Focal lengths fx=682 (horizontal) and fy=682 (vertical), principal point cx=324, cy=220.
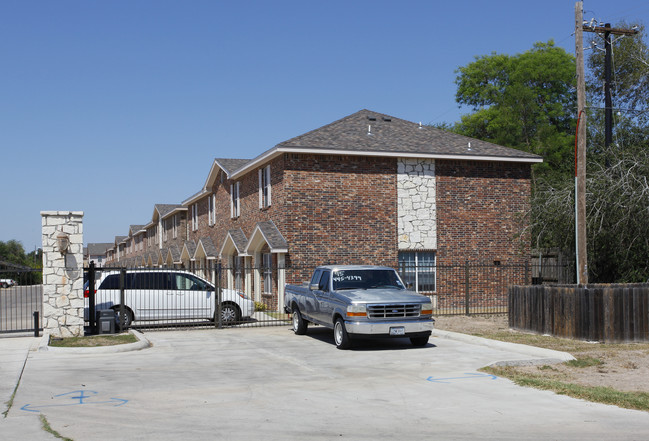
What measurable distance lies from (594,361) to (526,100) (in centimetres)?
3629

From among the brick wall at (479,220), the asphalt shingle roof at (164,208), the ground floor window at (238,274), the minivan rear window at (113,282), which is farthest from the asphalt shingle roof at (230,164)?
the asphalt shingle roof at (164,208)

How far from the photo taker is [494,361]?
12.9 m

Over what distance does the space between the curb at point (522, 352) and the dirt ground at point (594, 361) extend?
0.25m

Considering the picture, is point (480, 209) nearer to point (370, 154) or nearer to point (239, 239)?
point (370, 154)

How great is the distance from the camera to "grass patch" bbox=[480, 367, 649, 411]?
29.8 ft

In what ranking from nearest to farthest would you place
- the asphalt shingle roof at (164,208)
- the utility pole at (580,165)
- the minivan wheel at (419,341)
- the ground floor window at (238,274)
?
1. the minivan wheel at (419,341)
2. the utility pole at (580,165)
3. the ground floor window at (238,274)
4. the asphalt shingle roof at (164,208)

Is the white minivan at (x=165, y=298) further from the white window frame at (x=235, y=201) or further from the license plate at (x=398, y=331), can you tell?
the white window frame at (x=235, y=201)

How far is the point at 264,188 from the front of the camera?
27.1 m

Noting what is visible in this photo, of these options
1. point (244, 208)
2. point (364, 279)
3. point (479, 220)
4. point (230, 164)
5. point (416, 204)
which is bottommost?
point (364, 279)

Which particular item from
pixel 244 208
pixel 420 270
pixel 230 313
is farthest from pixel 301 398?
pixel 244 208

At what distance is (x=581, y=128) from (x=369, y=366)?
9.03m

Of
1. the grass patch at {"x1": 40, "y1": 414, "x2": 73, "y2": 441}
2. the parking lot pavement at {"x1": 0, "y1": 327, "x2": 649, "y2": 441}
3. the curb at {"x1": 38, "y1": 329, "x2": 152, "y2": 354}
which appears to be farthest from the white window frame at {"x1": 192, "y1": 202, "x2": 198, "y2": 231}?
the grass patch at {"x1": 40, "y1": 414, "x2": 73, "y2": 441}

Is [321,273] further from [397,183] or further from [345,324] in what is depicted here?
[397,183]

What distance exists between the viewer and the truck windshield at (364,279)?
1584 cm
